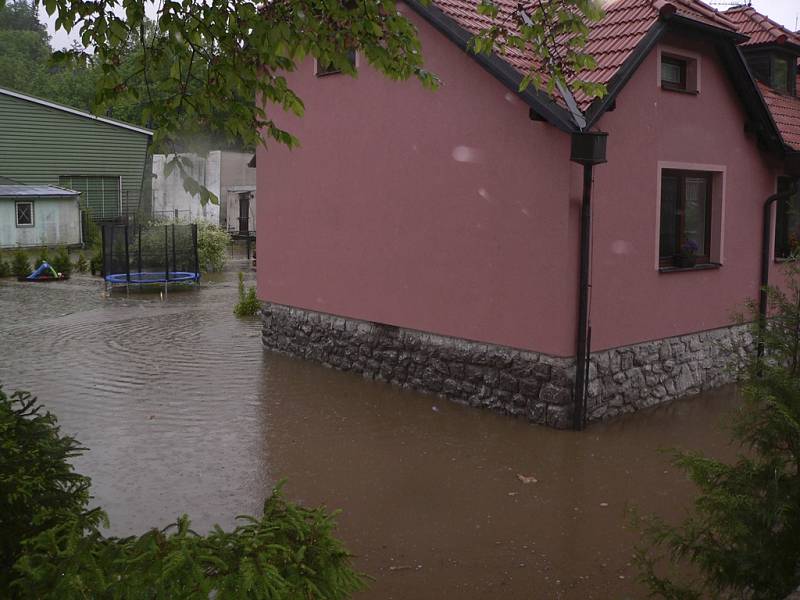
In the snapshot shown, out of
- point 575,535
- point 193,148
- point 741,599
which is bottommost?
point 575,535

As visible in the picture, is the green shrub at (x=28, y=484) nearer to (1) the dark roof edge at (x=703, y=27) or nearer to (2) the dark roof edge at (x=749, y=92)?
(1) the dark roof edge at (x=703, y=27)

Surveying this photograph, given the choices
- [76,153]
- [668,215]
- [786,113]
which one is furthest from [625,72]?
[76,153]

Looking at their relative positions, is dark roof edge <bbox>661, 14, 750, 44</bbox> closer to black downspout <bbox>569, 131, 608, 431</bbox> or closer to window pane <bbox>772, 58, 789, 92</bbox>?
black downspout <bbox>569, 131, 608, 431</bbox>

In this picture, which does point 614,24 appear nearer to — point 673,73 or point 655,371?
point 673,73

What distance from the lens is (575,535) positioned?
686cm

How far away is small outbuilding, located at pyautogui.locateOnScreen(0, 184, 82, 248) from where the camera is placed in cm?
3086

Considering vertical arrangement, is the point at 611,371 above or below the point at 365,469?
above

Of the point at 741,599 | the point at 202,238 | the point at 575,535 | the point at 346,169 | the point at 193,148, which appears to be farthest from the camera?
the point at 202,238

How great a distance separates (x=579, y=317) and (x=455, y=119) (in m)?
2.98

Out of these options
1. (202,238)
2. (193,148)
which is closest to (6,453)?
(193,148)

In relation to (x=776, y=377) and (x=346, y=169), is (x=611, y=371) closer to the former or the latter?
(x=346, y=169)

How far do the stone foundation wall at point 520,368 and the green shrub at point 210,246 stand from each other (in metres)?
13.2

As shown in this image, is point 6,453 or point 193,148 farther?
point 193,148

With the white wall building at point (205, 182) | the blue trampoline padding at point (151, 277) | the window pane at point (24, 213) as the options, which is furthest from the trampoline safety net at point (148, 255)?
the white wall building at point (205, 182)
